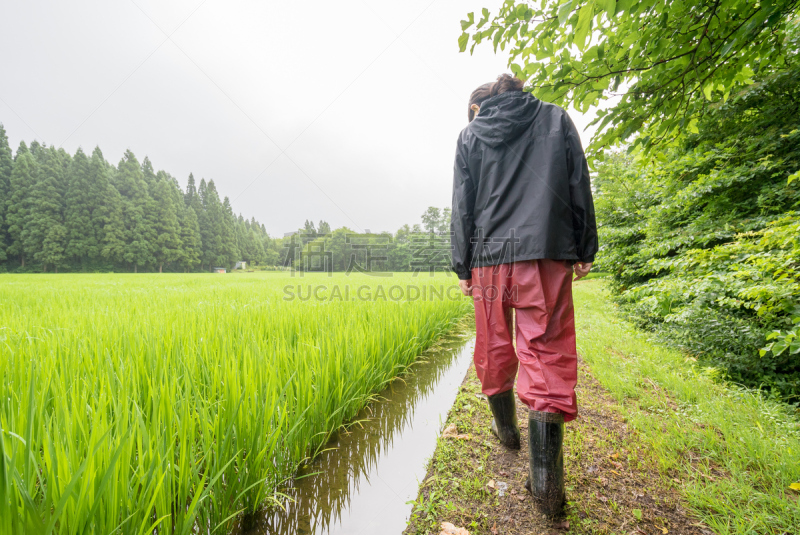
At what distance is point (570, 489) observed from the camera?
1296 millimetres

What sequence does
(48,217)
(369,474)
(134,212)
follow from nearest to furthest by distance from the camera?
(369,474) < (48,217) < (134,212)

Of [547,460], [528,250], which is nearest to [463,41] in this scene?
[528,250]

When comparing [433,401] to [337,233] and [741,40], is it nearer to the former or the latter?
[741,40]

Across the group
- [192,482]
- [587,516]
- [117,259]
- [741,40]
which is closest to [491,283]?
[587,516]

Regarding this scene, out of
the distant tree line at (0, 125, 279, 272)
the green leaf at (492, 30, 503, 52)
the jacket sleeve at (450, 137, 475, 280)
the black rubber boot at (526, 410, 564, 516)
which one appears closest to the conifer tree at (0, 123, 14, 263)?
the distant tree line at (0, 125, 279, 272)

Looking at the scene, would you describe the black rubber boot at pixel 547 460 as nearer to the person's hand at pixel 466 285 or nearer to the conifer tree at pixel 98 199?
the person's hand at pixel 466 285

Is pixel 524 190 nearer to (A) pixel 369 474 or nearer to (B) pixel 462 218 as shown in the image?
(B) pixel 462 218

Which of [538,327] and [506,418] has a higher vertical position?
[538,327]

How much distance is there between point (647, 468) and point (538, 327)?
2.89 ft

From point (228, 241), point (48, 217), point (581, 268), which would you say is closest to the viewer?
point (581, 268)

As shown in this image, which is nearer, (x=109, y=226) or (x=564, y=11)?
(x=564, y=11)

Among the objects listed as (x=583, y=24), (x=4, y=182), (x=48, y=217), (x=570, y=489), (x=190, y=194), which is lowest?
(x=570, y=489)

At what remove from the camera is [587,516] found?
3.77ft

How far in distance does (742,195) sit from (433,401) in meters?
3.79
